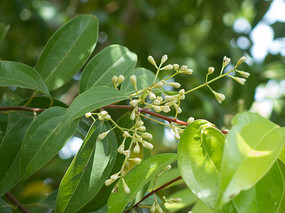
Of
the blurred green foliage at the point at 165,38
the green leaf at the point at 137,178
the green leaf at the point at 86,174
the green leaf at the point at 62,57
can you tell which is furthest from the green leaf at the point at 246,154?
the blurred green foliage at the point at 165,38

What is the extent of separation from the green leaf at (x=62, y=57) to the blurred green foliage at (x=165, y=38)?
83cm

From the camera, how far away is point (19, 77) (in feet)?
2.93

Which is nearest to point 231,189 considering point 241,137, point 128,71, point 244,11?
point 241,137

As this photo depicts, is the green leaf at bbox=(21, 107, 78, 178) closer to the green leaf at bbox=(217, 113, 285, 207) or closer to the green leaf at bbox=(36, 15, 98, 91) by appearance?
the green leaf at bbox=(36, 15, 98, 91)

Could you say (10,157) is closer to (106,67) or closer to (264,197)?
(106,67)

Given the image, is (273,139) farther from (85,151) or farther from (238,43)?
(238,43)

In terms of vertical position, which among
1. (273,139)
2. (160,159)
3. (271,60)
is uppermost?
(273,139)

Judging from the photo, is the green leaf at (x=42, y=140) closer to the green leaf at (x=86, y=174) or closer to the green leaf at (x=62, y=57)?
the green leaf at (x=86, y=174)

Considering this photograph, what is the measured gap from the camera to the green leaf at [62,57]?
1044mm

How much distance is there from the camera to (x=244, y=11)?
3652 mm

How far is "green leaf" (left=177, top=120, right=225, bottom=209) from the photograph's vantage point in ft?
2.15

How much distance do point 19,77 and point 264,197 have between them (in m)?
0.64

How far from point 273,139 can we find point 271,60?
198 cm

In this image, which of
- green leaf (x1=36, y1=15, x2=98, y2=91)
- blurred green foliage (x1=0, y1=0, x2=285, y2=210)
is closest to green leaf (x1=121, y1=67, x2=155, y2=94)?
green leaf (x1=36, y1=15, x2=98, y2=91)
